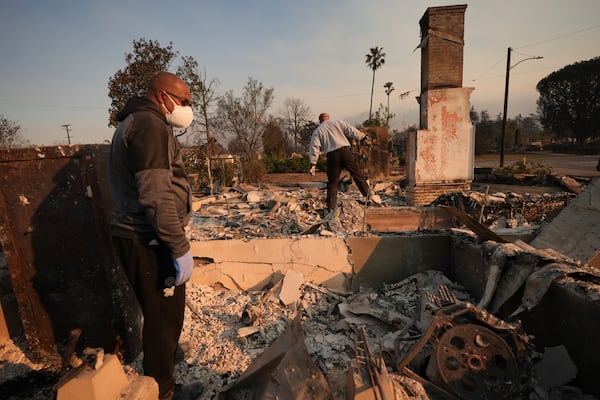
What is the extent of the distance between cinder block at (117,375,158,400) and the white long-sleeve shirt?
423cm

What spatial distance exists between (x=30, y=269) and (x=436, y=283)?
135 inches

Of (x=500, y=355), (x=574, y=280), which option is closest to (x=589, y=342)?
(x=574, y=280)

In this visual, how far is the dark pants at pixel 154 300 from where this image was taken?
1.66 metres

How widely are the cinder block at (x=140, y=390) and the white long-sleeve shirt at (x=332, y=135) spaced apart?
4.23m

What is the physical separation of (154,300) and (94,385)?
442mm

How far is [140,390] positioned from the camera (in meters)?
1.62

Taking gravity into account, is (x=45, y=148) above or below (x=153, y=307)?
above

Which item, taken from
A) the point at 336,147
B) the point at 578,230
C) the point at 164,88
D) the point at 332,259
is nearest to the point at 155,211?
the point at 164,88

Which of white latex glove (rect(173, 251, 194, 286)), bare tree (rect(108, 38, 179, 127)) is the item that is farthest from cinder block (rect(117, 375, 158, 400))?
bare tree (rect(108, 38, 179, 127))

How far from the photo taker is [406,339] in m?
2.11

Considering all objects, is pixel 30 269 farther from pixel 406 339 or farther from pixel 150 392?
pixel 406 339

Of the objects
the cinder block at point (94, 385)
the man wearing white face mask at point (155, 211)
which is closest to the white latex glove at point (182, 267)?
the man wearing white face mask at point (155, 211)

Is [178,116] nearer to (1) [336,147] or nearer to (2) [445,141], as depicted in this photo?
(1) [336,147]

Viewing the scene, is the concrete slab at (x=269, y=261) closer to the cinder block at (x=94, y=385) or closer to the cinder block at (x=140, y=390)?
the cinder block at (x=140, y=390)
